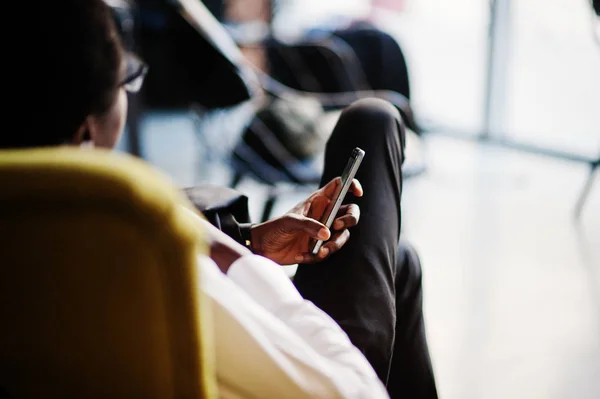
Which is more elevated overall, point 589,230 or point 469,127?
point 589,230

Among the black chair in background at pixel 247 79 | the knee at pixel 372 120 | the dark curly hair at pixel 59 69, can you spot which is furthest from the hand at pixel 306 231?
the black chair in background at pixel 247 79

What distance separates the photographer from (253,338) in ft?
1.75

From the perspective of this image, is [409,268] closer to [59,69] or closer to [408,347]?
[408,347]

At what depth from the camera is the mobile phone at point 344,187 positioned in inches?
37.5

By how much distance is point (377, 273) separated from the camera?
2.82ft

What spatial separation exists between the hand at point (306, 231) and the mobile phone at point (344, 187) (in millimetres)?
11

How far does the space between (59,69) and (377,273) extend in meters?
0.50

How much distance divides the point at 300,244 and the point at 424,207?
183 centimetres

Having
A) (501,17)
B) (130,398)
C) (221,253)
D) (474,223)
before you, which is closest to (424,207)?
(474,223)

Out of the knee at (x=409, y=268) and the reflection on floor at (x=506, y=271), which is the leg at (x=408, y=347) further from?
the reflection on floor at (x=506, y=271)

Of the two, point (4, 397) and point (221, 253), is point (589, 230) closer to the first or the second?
point (221, 253)

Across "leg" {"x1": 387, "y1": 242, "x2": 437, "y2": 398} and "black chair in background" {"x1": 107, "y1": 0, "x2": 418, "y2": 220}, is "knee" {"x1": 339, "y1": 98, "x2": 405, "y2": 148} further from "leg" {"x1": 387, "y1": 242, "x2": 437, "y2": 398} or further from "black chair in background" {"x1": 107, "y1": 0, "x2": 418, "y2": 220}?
"black chair in background" {"x1": 107, "y1": 0, "x2": 418, "y2": 220}

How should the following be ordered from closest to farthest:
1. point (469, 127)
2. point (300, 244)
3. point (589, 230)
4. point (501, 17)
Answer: point (300, 244), point (589, 230), point (501, 17), point (469, 127)

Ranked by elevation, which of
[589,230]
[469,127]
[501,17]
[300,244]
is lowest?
[469,127]
